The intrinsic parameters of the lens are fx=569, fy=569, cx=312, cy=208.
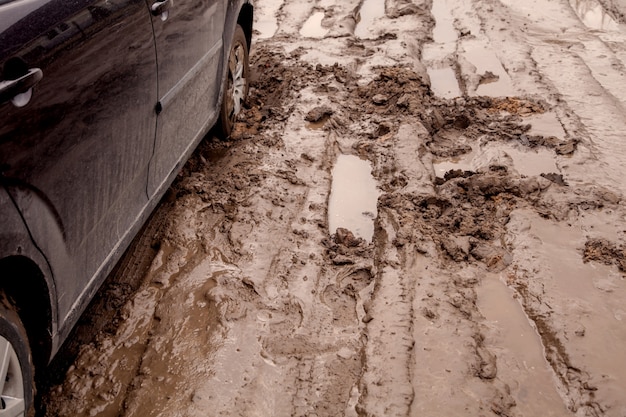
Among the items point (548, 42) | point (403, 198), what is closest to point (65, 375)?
point (403, 198)

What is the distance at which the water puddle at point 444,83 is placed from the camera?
16.9ft

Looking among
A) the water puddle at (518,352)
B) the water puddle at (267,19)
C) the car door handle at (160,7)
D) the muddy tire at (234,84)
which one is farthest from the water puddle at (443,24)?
the car door handle at (160,7)

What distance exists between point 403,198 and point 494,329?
115 cm

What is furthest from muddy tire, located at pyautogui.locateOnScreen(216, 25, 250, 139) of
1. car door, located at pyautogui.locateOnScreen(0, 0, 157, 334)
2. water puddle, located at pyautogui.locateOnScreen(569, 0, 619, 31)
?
water puddle, located at pyautogui.locateOnScreen(569, 0, 619, 31)

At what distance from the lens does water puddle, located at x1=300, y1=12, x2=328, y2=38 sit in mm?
6353

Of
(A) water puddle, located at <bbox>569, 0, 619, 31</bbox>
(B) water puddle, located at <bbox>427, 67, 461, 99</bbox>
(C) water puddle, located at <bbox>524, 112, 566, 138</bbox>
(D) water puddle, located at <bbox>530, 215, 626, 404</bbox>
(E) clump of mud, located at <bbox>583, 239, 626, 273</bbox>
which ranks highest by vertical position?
(A) water puddle, located at <bbox>569, 0, 619, 31</bbox>

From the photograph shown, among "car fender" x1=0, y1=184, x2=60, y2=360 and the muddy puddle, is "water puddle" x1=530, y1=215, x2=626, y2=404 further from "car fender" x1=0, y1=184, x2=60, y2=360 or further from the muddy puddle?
"car fender" x1=0, y1=184, x2=60, y2=360

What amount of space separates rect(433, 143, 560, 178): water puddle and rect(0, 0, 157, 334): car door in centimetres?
230

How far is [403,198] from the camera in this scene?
3.72m

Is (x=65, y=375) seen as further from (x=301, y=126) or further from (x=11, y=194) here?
(x=301, y=126)

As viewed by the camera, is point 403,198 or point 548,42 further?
point 548,42

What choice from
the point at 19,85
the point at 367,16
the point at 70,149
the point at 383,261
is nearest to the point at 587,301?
the point at 383,261

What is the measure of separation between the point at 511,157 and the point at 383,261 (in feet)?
5.33

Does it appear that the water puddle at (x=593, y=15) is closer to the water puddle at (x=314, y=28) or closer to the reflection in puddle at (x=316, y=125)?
the water puddle at (x=314, y=28)
